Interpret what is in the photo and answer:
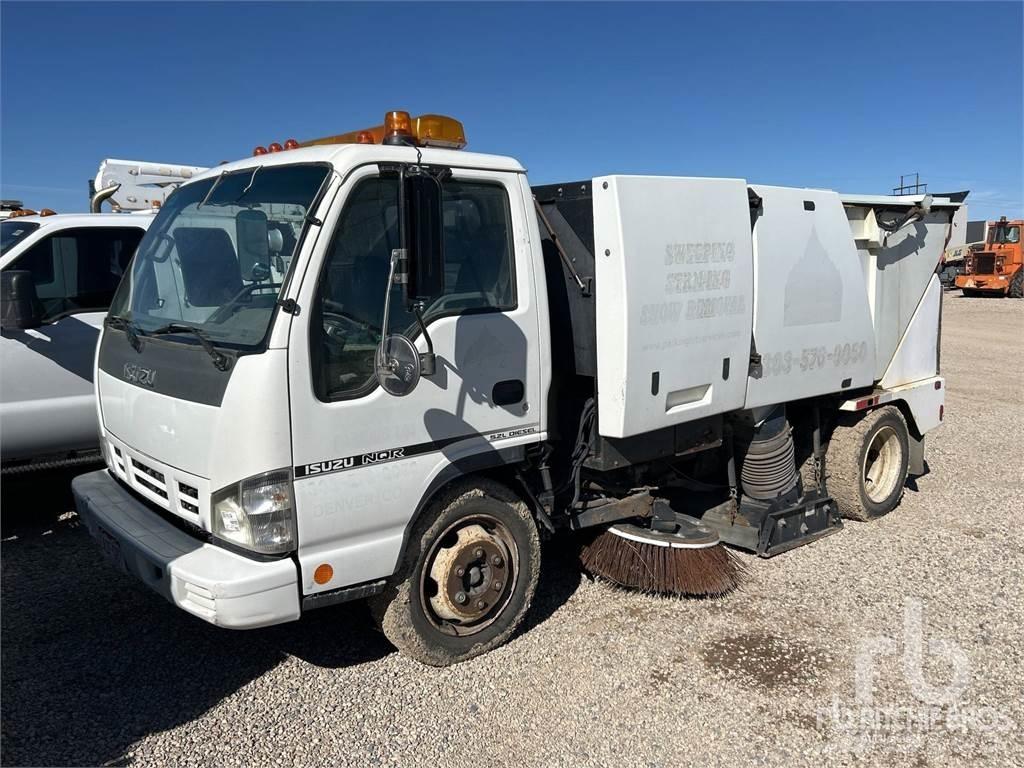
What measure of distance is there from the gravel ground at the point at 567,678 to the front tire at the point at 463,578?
0.56 feet

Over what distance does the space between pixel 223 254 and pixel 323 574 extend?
153cm

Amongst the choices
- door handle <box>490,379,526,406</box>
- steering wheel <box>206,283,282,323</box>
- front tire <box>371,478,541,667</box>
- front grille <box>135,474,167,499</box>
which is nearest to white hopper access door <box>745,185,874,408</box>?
door handle <box>490,379,526,406</box>

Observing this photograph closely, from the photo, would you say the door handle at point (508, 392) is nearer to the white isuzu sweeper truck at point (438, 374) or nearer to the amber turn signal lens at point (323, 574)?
the white isuzu sweeper truck at point (438, 374)

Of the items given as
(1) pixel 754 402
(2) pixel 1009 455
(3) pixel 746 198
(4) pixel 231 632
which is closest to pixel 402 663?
(4) pixel 231 632

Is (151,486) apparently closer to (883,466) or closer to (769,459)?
(769,459)

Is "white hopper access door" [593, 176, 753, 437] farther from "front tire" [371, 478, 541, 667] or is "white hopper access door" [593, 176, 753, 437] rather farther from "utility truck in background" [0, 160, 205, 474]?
"utility truck in background" [0, 160, 205, 474]

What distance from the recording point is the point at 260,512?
3.25 metres

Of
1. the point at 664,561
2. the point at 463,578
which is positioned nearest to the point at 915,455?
the point at 664,561

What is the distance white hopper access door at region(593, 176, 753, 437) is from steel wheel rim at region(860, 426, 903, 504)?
250 cm

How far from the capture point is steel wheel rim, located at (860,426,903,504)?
21.7 ft

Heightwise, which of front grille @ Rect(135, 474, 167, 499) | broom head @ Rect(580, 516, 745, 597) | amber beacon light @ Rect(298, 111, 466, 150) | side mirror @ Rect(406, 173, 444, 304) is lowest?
broom head @ Rect(580, 516, 745, 597)

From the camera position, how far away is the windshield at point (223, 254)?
3434 mm

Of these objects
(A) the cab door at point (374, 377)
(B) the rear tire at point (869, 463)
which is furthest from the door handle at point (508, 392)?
(B) the rear tire at point (869, 463)

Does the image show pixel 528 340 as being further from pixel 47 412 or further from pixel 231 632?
pixel 47 412
